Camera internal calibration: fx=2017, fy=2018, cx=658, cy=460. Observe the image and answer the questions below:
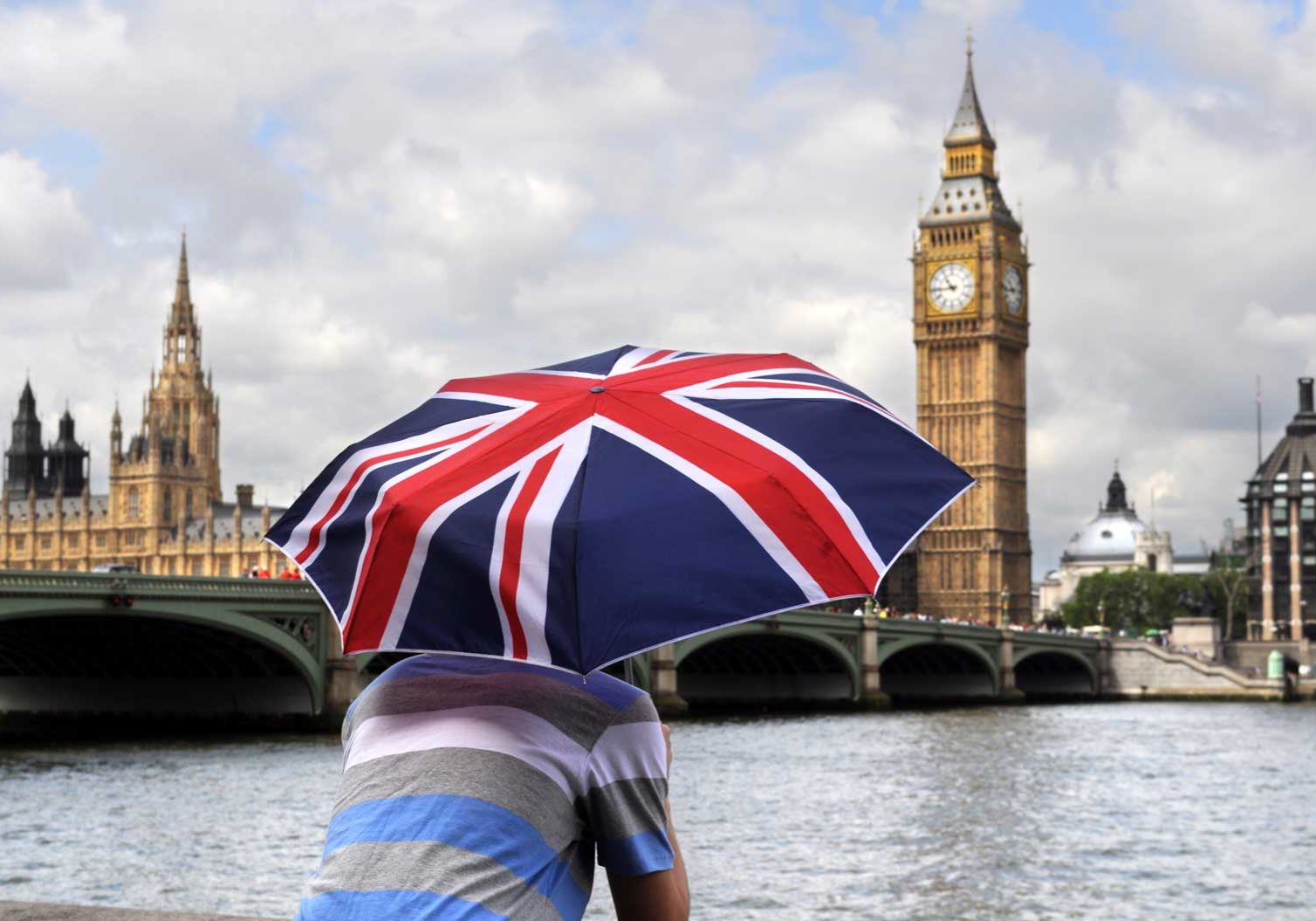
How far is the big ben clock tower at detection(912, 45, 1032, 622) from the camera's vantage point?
389 feet

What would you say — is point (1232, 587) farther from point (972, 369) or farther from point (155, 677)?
point (155, 677)

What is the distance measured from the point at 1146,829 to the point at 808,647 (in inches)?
1416

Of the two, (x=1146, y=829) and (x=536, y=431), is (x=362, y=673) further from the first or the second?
(x=536, y=431)

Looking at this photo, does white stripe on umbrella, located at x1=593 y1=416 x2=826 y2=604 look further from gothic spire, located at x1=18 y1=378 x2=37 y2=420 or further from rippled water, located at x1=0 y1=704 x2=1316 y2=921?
gothic spire, located at x1=18 y1=378 x2=37 y2=420

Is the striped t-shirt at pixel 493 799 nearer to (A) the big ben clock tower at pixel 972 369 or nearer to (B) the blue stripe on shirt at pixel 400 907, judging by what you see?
(B) the blue stripe on shirt at pixel 400 907

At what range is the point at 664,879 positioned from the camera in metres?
3.40

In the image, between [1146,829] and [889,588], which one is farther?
[889,588]

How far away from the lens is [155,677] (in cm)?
4506

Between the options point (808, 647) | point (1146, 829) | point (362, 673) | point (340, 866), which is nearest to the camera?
point (340, 866)

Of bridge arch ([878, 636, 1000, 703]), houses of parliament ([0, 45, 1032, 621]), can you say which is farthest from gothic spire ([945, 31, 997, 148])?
bridge arch ([878, 636, 1000, 703])

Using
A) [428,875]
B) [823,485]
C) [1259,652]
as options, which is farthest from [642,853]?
[1259,652]

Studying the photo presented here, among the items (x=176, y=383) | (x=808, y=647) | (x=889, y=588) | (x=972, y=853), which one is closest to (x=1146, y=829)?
(x=972, y=853)

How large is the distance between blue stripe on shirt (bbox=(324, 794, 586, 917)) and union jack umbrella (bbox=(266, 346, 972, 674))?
278 millimetres

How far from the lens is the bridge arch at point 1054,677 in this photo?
82.5 metres
